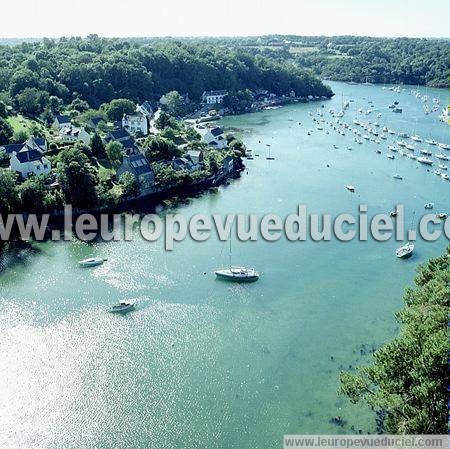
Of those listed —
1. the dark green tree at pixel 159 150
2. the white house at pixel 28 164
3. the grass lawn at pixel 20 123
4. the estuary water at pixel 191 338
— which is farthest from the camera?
the grass lawn at pixel 20 123

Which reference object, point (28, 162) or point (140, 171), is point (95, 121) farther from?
point (140, 171)

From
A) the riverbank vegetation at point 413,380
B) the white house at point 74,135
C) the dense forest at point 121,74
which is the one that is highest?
the dense forest at point 121,74

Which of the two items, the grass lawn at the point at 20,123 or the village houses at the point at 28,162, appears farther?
the grass lawn at the point at 20,123

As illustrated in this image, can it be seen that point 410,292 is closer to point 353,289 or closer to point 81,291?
point 353,289

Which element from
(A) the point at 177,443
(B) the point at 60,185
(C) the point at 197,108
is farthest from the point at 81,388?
(C) the point at 197,108

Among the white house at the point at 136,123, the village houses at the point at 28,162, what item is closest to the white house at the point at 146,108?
the white house at the point at 136,123

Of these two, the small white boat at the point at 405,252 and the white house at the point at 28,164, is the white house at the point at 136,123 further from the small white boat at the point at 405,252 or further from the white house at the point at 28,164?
the small white boat at the point at 405,252
